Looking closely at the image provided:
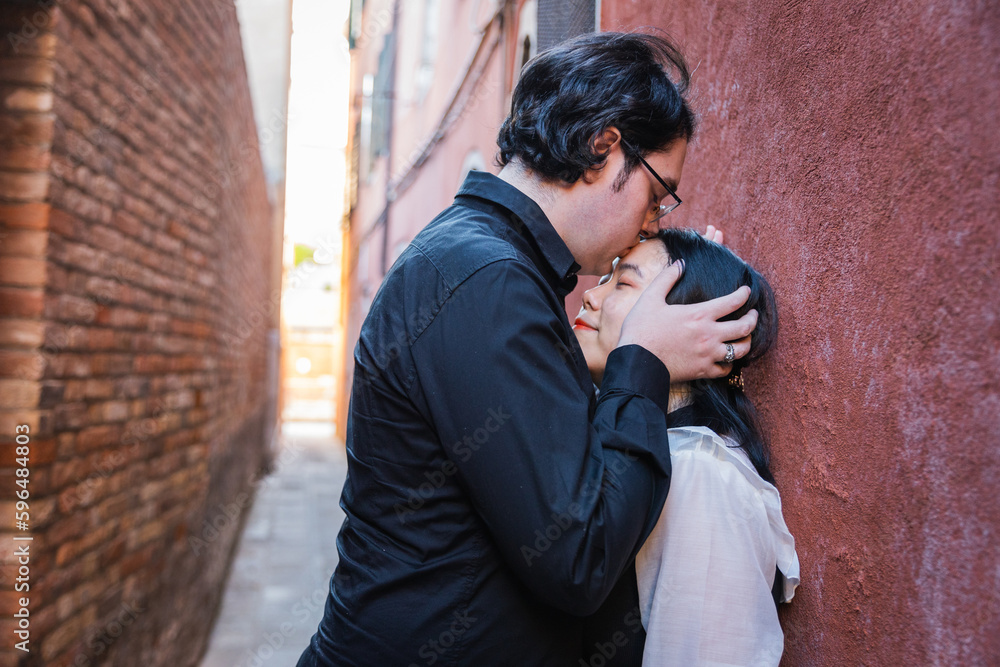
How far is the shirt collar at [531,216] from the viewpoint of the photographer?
1.48 metres

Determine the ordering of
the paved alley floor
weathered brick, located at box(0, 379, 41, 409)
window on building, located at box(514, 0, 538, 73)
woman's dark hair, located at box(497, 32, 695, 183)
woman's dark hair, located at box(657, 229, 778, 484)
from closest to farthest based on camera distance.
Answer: woman's dark hair, located at box(497, 32, 695, 183) → woman's dark hair, located at box(657, 229, 778, 484) → weathered brick, located at box(0, 379, 41, 409) → window on building, located at box(514, 0, 538, 73) → the paved alley floor

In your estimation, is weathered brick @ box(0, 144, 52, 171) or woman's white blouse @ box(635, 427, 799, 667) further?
weathered brick @ box(0, 144, 52, 171)

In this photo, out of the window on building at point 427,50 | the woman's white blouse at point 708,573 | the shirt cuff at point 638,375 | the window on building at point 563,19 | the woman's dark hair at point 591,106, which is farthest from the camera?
the window on building at point 427,50

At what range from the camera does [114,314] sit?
3.18m

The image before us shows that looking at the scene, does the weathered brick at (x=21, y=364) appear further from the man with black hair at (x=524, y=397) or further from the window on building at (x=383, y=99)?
→ the window on building at (x=383, y=99)

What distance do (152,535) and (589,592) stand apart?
3348 millimetres

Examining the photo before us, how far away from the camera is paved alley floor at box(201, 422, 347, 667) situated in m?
5.60

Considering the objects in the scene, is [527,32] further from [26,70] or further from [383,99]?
[383,99]

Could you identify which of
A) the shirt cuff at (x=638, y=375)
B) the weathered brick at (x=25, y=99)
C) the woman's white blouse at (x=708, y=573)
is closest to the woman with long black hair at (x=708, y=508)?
the woman's white blouse at (x=708, y=573)

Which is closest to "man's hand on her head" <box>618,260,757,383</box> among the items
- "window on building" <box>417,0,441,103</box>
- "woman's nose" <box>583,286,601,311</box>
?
"woman's nose" <box>583,286,601,311</box>

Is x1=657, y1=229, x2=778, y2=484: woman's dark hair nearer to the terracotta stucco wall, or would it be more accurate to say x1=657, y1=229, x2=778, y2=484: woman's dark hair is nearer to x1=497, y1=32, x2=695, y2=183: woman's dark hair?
the terracotta stucco wall

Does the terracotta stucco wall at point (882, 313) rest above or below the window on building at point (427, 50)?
below

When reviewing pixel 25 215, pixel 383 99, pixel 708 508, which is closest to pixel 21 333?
pixel 25 215

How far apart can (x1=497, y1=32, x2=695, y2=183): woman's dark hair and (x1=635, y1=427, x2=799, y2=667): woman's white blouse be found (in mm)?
645
